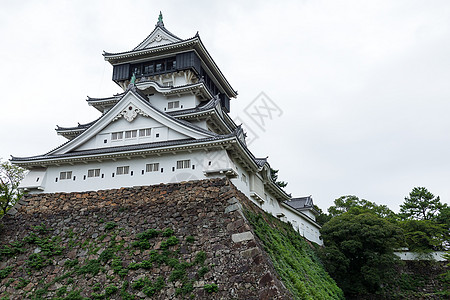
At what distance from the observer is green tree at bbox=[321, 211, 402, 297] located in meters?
24.9

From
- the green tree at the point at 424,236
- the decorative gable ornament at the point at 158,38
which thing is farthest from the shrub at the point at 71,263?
the green tree at the point at 424,236

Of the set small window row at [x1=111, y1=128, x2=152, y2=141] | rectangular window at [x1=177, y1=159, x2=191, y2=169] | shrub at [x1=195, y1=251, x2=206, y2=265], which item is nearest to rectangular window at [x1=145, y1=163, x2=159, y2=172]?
rectangular window at [x1=177, y1=159, x2=191, y2=169]

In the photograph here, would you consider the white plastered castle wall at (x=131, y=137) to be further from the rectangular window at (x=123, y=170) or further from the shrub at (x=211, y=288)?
the shrub at (x=211, y=288)

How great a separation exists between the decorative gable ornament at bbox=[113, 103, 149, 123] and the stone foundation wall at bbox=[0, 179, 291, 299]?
3931 mm

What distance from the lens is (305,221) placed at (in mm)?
30219

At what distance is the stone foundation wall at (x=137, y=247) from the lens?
12336 millimetres

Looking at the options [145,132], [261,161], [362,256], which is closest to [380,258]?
[362,256]

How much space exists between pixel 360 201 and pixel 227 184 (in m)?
35.4

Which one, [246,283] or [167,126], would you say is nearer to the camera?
[246,283]

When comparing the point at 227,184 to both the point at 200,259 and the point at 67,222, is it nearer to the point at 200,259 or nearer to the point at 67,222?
the point at 200,259

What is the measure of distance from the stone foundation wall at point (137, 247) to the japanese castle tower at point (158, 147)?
28.6 inches

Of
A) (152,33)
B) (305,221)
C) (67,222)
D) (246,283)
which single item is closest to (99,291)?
(67,222)

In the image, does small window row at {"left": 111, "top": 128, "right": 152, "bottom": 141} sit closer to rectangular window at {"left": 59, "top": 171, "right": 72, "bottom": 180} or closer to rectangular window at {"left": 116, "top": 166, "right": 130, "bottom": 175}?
rectangular window at {"left": 116, "top": 166, "right": 130, "bottom": 175}

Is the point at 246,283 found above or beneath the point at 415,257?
beneath
